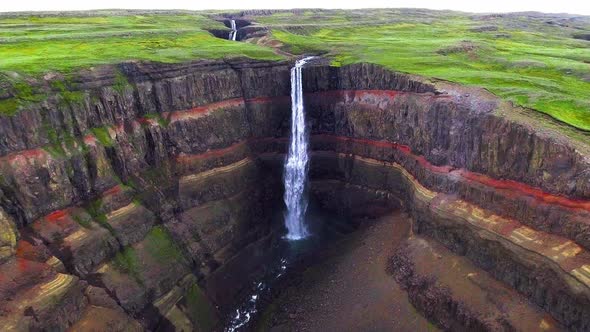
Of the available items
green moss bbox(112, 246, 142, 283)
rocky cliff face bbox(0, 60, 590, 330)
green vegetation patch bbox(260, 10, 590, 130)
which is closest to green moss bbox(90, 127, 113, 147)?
rocky cliff face bbox(0, 60, 590, 330)

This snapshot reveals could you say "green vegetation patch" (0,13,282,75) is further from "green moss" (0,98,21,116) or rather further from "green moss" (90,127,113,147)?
"green moss" (90,127,113,147)

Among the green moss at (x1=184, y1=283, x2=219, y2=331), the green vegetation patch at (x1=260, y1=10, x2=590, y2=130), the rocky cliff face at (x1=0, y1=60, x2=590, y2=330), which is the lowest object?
the green moss at (x1=184, y1=283, x2=219, y2=331)

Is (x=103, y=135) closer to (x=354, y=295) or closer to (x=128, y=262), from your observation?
(x=128, y=262)

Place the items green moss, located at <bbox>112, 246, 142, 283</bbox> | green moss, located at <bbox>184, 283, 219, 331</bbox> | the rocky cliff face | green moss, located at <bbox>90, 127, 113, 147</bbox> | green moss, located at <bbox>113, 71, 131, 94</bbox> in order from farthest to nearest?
1. green moss, located at <bbox>113, 71, 131, 94</bbox>
2. green moss, located at <bbox>90, 127, 113, 147</bbox>
3. green moss, located at <bbox>184, 283, 219, 331</bbox>
4. green moss, located at <bbox>112, 246, 142, 283</bbox>
5. the rocky cliff face

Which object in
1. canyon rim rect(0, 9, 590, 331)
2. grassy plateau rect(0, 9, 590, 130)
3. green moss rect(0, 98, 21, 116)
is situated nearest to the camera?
canyon rim rect(0, 9, 590, 331)

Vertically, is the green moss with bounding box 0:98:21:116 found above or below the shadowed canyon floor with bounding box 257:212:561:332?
above

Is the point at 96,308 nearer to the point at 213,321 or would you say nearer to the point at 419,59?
the point at 213,321

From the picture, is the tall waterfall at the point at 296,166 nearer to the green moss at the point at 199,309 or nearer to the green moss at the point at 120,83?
the green moss at the point at 199,309

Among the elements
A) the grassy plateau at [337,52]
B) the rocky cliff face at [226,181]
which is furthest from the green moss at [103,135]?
the grassy plateau at [337,52]
